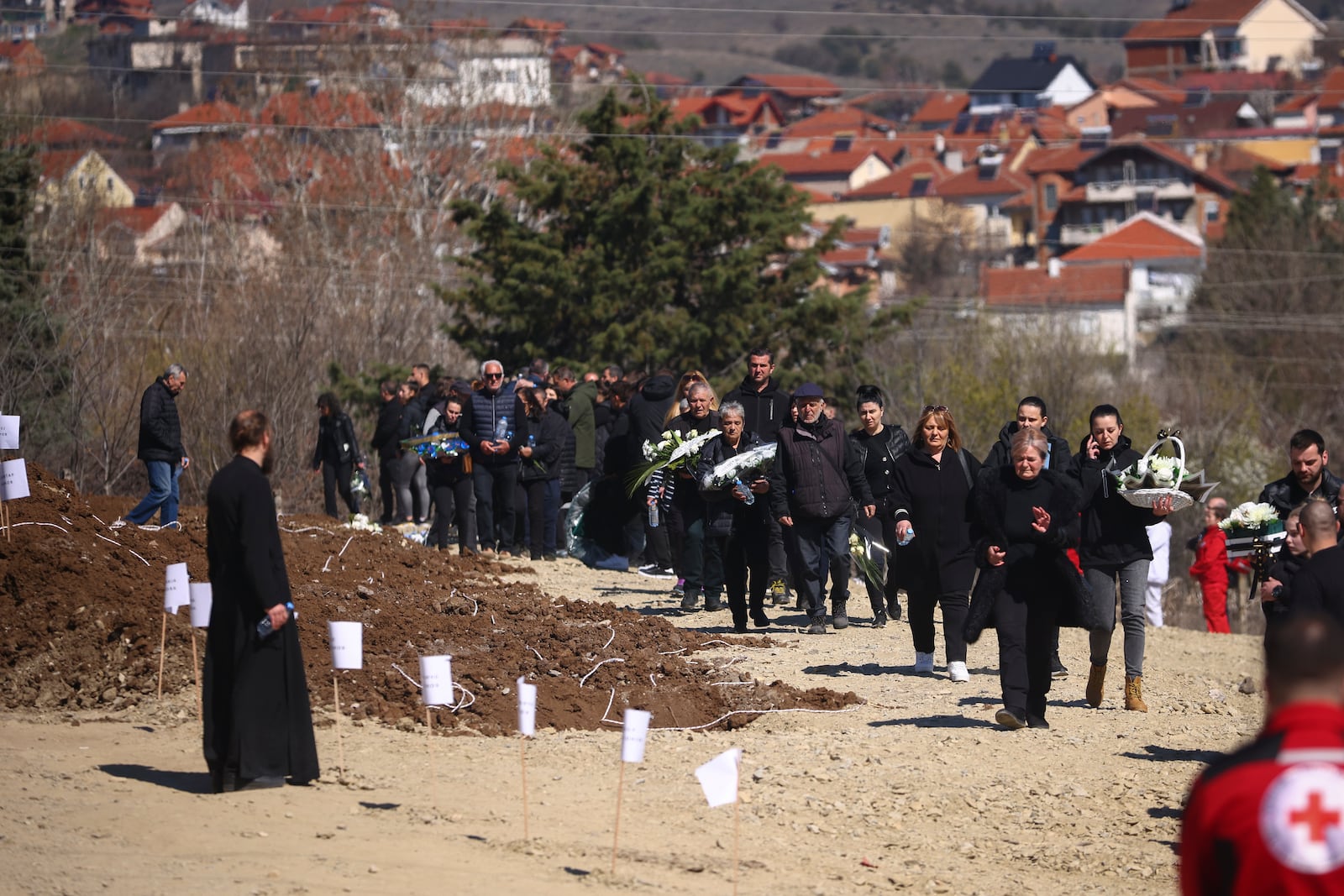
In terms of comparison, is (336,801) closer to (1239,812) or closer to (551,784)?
(551,784)

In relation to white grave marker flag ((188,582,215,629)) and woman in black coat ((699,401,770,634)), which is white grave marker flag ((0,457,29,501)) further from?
woman in black coat ((699,401,770,634))

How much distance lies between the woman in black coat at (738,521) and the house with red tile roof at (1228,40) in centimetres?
17530

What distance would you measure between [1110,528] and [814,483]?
3.14 m

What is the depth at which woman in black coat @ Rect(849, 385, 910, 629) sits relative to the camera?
14.5m

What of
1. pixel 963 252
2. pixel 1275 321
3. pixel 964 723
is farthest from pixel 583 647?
pixel 963 252

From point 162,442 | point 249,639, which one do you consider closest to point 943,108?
point 162,442

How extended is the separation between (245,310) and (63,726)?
25.3 metres

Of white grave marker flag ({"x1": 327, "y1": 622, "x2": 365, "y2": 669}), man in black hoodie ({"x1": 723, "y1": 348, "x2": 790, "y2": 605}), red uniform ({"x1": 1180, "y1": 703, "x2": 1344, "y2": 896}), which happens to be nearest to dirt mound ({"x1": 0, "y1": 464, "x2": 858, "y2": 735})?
man in black hoodie ({"x1": 723, "y1": 348, "x2": 790, "y2": 605})

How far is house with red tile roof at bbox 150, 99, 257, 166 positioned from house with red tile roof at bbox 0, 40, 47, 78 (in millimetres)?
5534

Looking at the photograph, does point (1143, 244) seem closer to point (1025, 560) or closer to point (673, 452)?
point (673, 452)

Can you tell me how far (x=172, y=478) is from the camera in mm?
19156

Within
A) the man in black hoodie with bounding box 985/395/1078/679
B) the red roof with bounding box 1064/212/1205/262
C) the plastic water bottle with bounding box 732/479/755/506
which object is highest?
the red roof with bounding box 1064/212/1205/262

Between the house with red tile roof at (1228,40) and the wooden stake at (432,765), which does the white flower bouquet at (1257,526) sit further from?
the house with red tile roof at (1228,40)

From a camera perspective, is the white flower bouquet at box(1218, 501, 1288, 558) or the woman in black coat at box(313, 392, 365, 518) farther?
the woman in black coat at box(313, 392, 365, 518)
